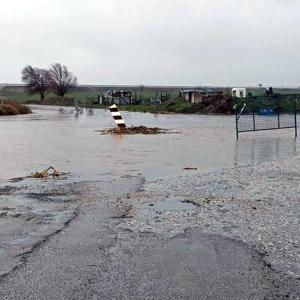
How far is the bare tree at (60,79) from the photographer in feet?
437

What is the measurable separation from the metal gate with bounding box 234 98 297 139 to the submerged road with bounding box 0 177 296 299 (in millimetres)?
18285

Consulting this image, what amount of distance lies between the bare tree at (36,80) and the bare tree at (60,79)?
5.25ft

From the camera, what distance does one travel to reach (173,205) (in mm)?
8758

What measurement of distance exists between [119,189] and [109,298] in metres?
5.54

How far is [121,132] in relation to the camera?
85.9ft

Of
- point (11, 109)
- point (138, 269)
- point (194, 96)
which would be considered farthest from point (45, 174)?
point (194, 96)

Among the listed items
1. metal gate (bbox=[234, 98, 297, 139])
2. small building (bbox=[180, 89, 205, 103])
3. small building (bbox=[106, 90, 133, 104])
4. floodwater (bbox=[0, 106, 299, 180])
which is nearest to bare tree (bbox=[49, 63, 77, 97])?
small building (bbox=[106, 90, 133, 104])

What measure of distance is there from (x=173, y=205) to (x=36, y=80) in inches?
5230

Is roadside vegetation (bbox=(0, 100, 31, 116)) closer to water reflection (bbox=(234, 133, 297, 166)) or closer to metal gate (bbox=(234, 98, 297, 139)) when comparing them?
metal gate (bbox=(234, 98, 297, 139))

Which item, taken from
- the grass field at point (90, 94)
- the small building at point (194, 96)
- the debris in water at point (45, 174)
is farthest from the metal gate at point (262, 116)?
the grass field at point (90, 94)

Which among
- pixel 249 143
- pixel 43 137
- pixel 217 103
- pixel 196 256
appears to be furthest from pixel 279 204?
pixel 217 103

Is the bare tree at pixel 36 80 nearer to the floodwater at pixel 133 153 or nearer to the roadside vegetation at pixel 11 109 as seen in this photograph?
the roadside vegetation at pixel 11 109

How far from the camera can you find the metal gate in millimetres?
28377

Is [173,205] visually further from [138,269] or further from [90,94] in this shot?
[90,94]
